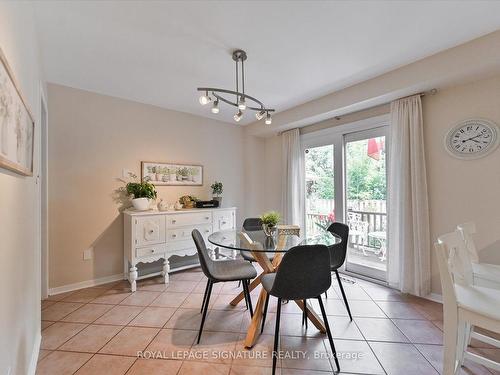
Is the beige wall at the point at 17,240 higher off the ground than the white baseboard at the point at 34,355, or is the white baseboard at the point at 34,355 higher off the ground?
the beige wall at the point at 17,240

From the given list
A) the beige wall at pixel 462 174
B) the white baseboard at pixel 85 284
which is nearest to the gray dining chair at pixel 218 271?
the white baseboard at pixel 85 284

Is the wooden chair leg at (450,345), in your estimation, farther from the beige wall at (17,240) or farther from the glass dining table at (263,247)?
the beige wall at (17,240)

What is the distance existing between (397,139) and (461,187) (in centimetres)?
80

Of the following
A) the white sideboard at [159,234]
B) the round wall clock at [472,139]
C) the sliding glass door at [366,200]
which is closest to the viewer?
the round wall clock at [472,139]

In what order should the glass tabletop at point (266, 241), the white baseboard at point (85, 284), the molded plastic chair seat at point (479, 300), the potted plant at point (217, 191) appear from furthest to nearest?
the potted plant at point (217, 191) < the white baseboard at point (85, 284) < the glass tabletop at point (266, 241) < the molded plastic chair seat at point (479, 300)

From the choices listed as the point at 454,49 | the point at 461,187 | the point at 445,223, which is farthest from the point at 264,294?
the point at 454,49

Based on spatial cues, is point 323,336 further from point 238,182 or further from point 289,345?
point 238,182

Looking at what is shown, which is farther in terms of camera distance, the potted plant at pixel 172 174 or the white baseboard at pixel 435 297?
the potted plant at pixel 172 174

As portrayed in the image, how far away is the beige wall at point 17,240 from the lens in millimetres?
983

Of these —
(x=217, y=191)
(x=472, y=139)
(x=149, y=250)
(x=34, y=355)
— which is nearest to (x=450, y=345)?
(x=472, y=139)

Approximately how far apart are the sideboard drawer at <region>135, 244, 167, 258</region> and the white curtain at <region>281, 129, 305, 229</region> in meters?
2.03

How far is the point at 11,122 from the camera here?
1.01 metres

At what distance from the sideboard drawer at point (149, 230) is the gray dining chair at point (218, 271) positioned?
1.15 meters

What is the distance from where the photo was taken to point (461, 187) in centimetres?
243
